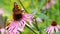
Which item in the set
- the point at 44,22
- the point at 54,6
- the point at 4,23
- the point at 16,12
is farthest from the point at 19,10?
the point at 54,6

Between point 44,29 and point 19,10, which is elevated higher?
point 19,10

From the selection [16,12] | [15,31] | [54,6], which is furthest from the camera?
[54,6]

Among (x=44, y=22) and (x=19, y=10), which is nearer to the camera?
(x=19, y=10)

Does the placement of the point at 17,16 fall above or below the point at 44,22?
above

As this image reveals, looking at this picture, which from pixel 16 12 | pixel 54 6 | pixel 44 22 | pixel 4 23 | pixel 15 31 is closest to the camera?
pixel 15 31

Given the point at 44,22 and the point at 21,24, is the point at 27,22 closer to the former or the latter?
the point at 21,24

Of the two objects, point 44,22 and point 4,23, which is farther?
point 44,22

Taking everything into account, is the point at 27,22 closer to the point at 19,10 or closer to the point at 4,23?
the point at 19,10

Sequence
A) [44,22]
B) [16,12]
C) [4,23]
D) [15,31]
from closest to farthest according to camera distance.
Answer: [15,31]
[16,12]
[4,23]
[44,22]

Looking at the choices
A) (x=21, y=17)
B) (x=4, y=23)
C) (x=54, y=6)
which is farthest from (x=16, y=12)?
(x=54, y=6)
